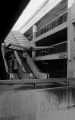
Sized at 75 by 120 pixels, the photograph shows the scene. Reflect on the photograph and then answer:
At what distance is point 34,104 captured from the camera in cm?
309

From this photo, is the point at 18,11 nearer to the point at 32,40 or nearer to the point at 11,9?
the point at 11,9

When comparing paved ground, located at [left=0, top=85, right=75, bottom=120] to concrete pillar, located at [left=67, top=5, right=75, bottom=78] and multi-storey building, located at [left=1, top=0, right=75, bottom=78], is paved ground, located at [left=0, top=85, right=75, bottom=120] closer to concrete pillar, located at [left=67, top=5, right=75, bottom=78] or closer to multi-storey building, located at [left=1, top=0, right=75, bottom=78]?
multi-storey building, located at [left=1, top=0, right=75, bottom=78]

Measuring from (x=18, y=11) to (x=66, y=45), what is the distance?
9683 mm

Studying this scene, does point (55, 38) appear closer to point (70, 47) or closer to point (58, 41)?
point (58, 41)

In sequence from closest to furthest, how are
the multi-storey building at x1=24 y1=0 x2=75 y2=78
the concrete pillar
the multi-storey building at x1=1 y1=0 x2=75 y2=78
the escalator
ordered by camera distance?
the concrete pillar < the multi-storey building at x1=24 y1=0 x2=75 y2=78 < the multi-storey building at x1=1 y1=0 x2=75 y2=78 < the escalator

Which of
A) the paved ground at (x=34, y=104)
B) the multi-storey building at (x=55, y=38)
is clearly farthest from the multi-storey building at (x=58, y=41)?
the paved ground at (x=34, y=104)

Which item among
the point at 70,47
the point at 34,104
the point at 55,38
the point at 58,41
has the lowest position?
the point at 34,104

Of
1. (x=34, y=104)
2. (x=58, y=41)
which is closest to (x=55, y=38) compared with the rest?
(x=58, y=41)

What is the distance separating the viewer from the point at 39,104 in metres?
3.13

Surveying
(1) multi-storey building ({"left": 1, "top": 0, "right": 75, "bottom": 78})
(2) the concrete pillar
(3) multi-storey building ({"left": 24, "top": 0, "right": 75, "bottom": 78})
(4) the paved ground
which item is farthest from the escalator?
(4) the paved ground

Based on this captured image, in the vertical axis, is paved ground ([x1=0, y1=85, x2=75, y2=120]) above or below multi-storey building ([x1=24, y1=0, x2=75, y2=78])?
below

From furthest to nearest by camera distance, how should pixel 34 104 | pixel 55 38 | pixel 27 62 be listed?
pixel 27 62 < pixel 55 38 < pixel 34 104

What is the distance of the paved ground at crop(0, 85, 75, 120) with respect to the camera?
2.87 metres

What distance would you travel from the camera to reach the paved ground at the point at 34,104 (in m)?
2.87
